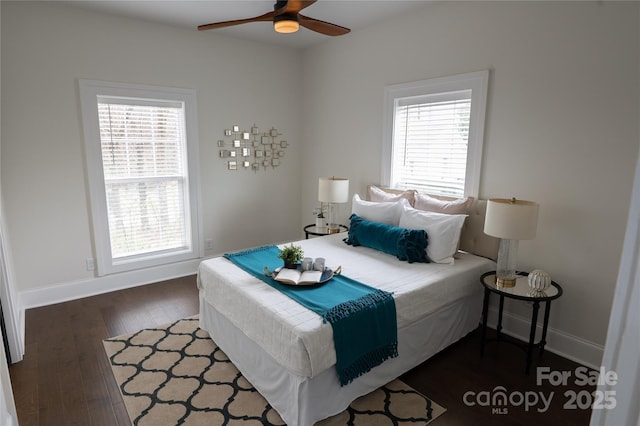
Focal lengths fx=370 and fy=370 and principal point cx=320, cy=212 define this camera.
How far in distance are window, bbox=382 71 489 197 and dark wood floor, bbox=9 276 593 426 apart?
141cm

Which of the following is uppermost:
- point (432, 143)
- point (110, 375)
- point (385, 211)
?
point (432, 143)

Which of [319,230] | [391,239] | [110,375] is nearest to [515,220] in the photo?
[391,239]

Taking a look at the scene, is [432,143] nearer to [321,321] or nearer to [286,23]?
[286,23]

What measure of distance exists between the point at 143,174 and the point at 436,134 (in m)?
3.07

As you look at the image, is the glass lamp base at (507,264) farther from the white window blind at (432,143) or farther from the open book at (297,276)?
the open book at (297,276)

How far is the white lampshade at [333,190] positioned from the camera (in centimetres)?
402

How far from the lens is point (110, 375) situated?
8.28 feet

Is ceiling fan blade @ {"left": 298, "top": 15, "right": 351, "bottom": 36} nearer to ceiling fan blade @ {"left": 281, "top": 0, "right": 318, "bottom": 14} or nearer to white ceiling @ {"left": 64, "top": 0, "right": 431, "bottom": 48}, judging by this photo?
ceiling fan blade @ {"left": 281, "top": 0, "right": 318, "bottom": 14}

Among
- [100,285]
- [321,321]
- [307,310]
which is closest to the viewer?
[321,321]

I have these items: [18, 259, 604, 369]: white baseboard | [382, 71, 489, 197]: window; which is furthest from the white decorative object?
[382, 71, 489, 197]: window

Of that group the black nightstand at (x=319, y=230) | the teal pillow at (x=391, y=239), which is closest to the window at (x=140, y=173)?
the black nightstand at (x=319, y=230)

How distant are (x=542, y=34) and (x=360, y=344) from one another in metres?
2.51

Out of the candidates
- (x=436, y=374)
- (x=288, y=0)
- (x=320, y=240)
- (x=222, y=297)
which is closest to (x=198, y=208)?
(x=320, y=240)

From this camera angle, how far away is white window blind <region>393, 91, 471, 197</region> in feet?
10.8
